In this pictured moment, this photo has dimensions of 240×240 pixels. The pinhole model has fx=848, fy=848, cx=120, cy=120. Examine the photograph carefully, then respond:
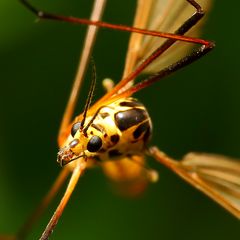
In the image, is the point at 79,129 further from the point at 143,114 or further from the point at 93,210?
the point at 93,210

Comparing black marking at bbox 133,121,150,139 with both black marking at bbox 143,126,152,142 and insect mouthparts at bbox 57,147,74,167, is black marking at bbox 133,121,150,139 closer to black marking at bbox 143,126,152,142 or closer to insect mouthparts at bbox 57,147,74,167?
black marking at bbox 143,126,152,142

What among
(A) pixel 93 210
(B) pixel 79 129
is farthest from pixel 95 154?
(A) pixel 93 210

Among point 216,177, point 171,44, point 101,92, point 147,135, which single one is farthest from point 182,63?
point 101,92

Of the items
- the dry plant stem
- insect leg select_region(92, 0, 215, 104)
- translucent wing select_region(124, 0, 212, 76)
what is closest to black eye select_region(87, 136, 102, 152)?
insect leg select_region(92, 0, 215, 104)

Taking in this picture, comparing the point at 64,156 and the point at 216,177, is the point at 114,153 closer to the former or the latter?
the point at 64,156

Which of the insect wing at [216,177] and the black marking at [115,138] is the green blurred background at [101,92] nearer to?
the insect wing at [216,177]

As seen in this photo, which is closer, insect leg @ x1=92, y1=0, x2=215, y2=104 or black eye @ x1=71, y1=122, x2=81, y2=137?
insect leg @ x1=92, y1=0, x2=215, y2=104
